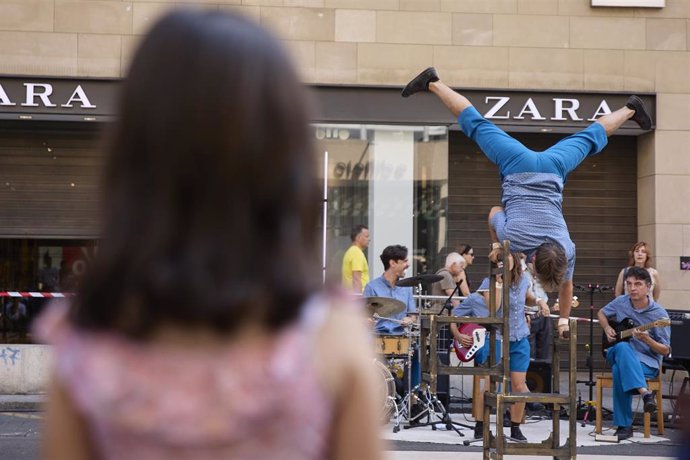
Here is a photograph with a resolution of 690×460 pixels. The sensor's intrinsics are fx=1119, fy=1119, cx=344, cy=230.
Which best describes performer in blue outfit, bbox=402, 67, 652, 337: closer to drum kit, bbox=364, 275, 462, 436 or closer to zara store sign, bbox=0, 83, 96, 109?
drum kit, bbox=364, 275, 462, 436

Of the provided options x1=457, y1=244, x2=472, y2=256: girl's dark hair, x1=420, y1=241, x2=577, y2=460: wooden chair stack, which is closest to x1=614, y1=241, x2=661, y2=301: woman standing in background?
x1=457, y1=244, x2=472, y2=256: girl's dark hair

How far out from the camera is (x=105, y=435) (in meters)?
1.68

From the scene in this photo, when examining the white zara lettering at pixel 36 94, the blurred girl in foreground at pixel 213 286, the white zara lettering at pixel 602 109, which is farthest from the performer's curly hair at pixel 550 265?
the white zara lettering at pixel 36 94

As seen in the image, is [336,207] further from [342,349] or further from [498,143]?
[342,349]

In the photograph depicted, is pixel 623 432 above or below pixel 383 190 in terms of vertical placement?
below

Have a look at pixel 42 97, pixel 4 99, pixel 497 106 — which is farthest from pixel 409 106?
pixel 4 99

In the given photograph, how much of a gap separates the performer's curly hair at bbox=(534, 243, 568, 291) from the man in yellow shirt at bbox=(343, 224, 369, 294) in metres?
6.60

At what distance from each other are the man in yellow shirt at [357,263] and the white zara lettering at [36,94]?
4703 mm

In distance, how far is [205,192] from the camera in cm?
165

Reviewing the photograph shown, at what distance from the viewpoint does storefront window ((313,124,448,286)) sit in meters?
16.1

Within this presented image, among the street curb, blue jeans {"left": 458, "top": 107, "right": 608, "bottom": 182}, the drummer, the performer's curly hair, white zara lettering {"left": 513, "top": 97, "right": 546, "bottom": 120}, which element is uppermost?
white zara lettering {"left": 513, "top": 97, "right": 546, "bottom": 120}

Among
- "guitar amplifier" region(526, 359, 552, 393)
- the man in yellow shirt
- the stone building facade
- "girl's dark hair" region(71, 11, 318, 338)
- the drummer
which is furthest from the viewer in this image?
the stone building facade

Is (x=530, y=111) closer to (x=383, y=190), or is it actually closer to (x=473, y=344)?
(x=383, y=190)

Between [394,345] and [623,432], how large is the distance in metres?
2.60
